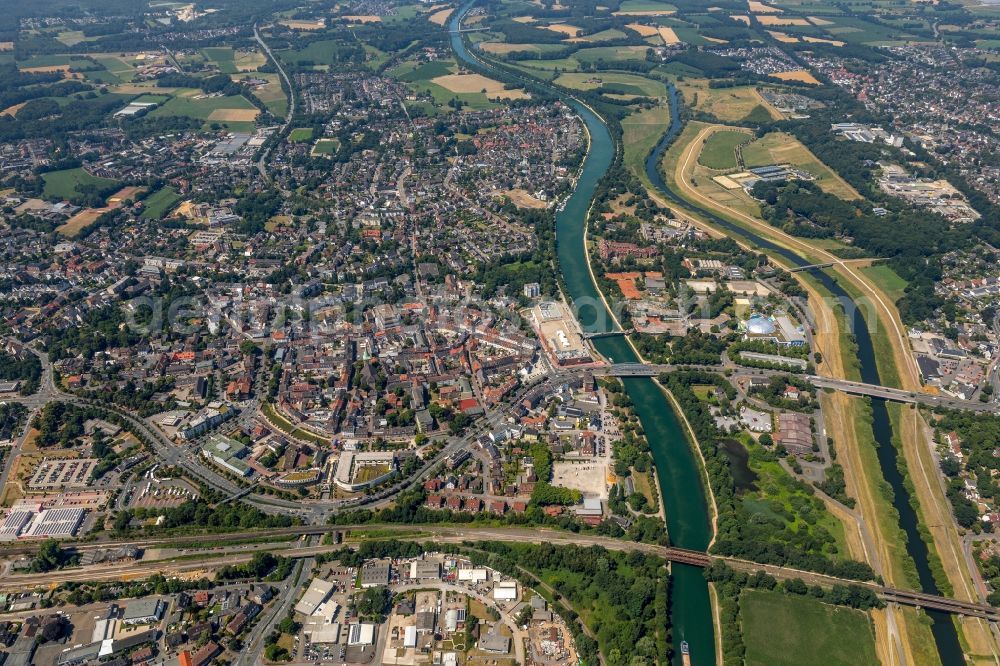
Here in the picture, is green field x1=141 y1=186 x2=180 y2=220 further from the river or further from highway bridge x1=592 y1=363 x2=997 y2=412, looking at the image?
highway bridge x1=592 y1=363 x2=997 y2=412

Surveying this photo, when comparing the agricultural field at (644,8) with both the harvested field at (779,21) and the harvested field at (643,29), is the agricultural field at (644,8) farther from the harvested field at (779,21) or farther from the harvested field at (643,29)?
the harvested field at (779,21)

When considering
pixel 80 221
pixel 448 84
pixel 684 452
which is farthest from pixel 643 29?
pixel 684 452

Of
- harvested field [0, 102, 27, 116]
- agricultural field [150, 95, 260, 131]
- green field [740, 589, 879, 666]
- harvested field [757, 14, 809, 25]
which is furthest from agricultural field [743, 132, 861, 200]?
harvested field [0, 102, 27, 116]

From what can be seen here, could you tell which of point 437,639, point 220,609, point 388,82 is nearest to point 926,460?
point 437,639

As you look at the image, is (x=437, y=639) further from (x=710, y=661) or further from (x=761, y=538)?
(x=761, y=538)

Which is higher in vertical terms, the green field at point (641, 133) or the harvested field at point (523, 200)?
the green field at point (641, 133)

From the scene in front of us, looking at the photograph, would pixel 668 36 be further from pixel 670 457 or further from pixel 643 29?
pixel 670 457

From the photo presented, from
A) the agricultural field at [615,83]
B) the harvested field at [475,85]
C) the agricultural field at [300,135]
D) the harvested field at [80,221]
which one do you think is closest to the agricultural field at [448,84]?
the harvested field at [475,85]
